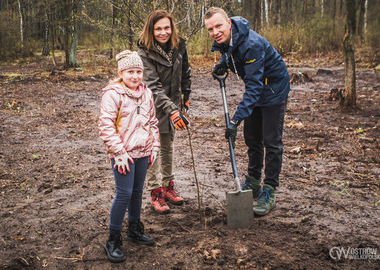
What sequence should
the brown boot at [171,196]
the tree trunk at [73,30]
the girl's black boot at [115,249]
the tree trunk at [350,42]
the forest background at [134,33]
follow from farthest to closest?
1. the forest background at [134,33]
2. the tree trunk at [73,30]
3. the tree trunk at [350,42]
4. the brown boot at [171,196]
5. the girl's black boot at [115,249]

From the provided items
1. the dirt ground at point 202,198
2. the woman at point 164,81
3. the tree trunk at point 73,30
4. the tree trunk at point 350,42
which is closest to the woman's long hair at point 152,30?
the woman at point 164,81

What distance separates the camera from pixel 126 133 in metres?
2.60

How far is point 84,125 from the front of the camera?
7172 millimetres

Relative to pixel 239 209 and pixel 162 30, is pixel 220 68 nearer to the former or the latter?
pixel 162 30

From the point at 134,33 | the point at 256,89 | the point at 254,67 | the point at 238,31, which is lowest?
the point at 256,89

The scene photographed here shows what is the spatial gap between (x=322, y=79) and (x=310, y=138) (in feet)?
21.6

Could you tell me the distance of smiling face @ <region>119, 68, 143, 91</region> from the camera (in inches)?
103

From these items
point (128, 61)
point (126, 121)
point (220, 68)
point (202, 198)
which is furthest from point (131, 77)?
point (202, 198)

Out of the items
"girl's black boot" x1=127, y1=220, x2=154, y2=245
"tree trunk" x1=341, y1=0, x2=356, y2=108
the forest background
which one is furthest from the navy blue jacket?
the forest background

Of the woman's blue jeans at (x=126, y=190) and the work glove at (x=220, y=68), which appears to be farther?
the work glove at (x=220, y=68)

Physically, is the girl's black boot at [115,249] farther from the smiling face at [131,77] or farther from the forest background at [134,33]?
the forest background at [134,33]

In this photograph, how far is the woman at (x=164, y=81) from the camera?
3273 millimetres

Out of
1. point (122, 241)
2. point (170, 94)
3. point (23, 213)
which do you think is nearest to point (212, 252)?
point (122, 241)

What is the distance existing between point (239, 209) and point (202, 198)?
826mm
